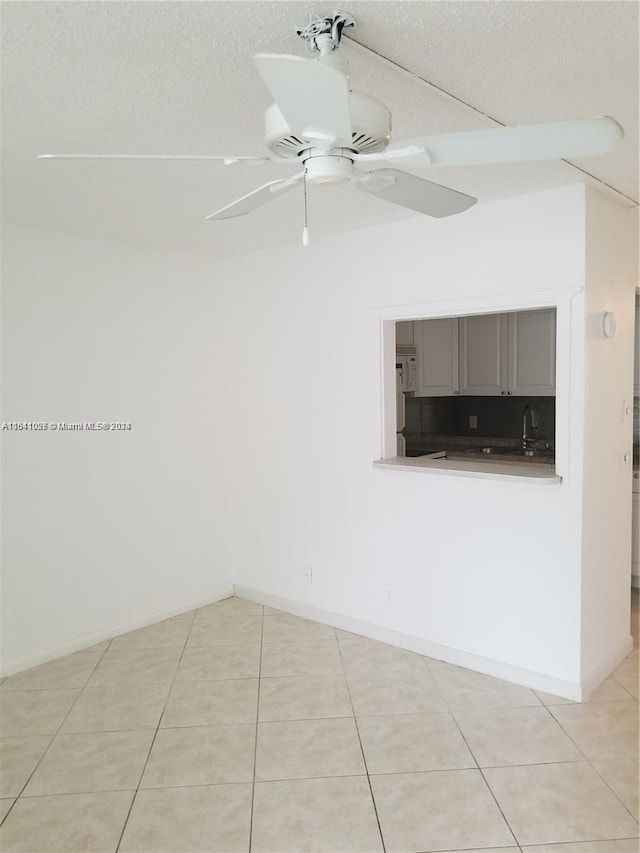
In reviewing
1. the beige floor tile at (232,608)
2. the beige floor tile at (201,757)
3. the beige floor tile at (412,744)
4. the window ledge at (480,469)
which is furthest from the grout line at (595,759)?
the beige floor tile at (232,608)

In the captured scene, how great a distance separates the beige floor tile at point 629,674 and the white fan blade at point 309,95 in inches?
118

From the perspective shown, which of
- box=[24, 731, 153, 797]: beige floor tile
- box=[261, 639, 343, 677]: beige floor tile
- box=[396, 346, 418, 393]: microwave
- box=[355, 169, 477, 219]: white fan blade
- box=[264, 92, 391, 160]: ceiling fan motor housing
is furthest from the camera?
box=[396, 346, 418, 393]: microwave

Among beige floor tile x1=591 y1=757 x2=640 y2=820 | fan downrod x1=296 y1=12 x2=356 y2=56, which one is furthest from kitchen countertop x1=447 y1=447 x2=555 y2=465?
fan downrod x1=296 y1=12 x2=356 y2=56

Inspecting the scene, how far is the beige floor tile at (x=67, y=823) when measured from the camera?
221 cm

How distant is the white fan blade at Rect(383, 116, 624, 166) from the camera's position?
1.32 meters

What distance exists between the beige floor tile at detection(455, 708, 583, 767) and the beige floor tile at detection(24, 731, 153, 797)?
1436 mm

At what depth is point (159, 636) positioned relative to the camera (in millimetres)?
3973

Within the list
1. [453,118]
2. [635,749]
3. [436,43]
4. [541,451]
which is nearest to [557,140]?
[436,43]

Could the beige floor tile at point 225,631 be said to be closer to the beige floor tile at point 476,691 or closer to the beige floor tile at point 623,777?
the beige floor tile at point 476,691

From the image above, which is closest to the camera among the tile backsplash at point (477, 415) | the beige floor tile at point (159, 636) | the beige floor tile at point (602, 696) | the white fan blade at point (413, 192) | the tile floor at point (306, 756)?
the white fan blade at point (413, 192)

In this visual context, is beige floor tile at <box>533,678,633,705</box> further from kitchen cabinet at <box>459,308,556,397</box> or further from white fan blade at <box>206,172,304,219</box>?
white fan blade at <box>206,172,304,219</box>

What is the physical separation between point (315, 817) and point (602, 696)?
1.60 meters

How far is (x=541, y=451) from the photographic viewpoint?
16.8 ft

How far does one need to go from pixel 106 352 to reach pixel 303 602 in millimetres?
2063
